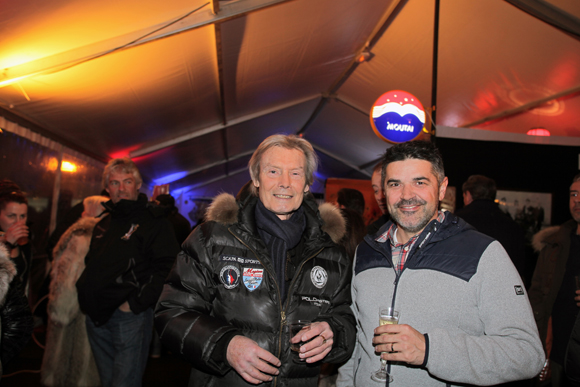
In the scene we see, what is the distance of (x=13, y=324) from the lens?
174 centimetres

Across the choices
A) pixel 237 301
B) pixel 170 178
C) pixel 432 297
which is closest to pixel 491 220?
pixel 432 297

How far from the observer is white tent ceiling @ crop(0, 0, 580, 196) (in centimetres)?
366

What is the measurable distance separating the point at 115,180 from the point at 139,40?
6.22 ft

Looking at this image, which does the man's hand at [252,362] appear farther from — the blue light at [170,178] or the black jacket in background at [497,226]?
the blue light at [170,178]

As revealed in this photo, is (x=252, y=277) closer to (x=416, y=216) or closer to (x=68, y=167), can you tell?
(x=416, y=216)

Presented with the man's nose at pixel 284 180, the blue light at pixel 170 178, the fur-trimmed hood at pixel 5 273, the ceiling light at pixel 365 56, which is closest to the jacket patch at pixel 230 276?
the man's nose at pixel 284 180

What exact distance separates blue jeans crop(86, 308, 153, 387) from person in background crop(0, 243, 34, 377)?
0.71m

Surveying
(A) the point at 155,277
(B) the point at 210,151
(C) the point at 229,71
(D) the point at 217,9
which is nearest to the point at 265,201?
(A) the point at 155,277

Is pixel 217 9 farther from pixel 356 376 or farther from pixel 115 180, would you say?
pixel 356 376

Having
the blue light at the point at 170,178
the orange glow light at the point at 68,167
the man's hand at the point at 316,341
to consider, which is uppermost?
the blue light at the point at 170,178

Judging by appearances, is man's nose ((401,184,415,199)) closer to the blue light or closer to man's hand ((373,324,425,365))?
man's hand ((373,324,425,365))

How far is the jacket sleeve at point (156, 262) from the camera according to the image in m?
2.45

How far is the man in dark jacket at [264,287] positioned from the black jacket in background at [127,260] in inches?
39.4

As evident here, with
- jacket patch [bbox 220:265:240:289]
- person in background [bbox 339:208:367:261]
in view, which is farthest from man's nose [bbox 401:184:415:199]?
person in background [bbox 339:208:367:261]
